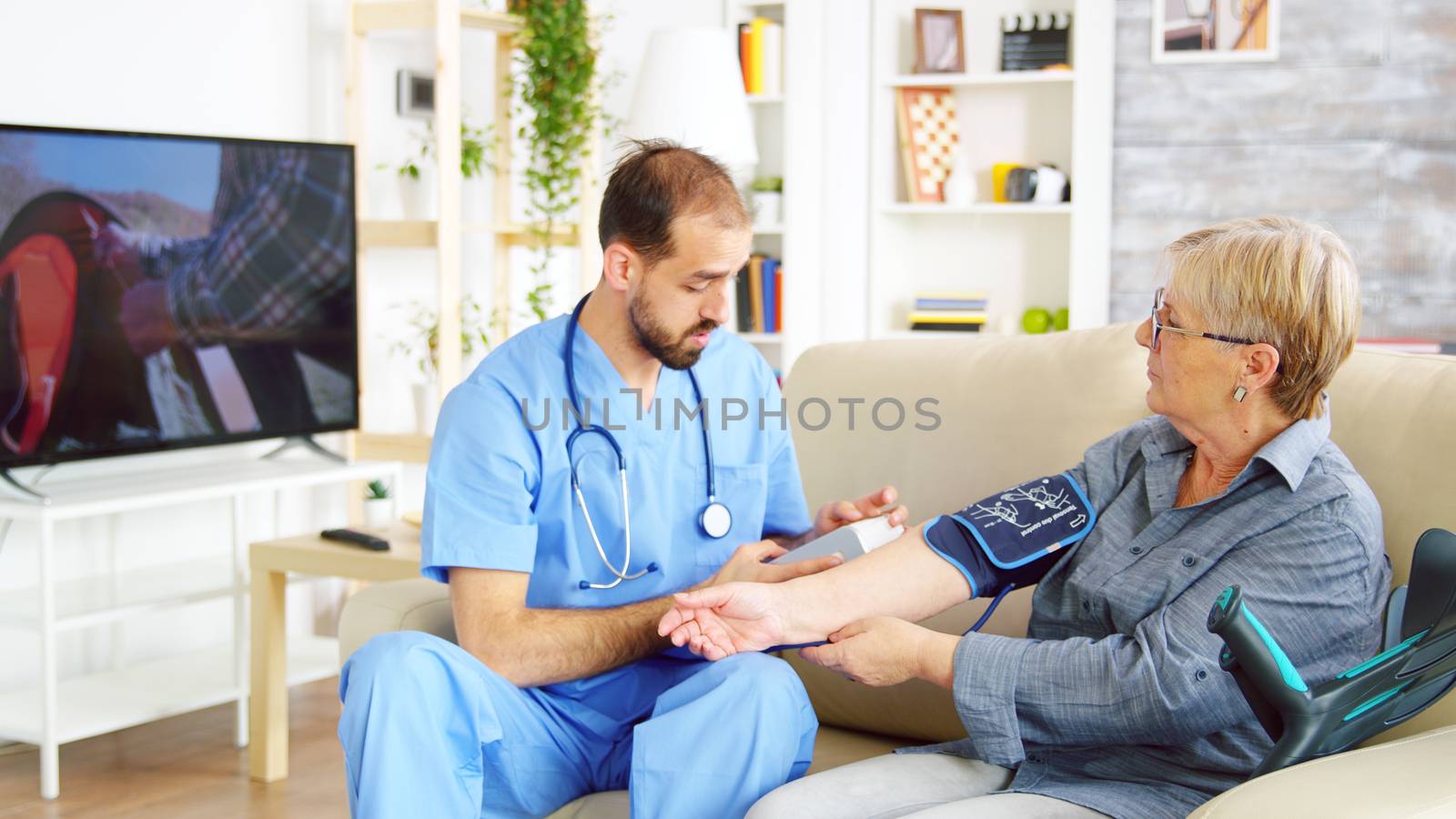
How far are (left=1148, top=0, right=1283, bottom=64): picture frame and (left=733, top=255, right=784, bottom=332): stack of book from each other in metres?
1.37

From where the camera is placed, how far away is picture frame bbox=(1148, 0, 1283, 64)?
428 centimetres

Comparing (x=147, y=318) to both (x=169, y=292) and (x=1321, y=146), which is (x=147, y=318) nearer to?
(x=169, y=292)

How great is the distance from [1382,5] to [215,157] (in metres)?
3.29

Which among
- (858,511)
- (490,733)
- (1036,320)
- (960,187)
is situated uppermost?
(960,187)

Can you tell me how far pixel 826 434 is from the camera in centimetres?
217

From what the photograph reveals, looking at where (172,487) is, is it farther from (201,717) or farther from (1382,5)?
(1382,5)

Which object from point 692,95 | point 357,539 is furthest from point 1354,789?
point 692,95

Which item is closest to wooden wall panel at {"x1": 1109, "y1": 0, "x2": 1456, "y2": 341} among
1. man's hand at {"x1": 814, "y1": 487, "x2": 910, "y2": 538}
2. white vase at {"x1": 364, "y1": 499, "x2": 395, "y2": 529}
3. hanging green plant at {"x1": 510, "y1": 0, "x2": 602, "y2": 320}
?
hanging green plant at {"x1": 510, "y1": 0, "x2": 602, "y2": 320}

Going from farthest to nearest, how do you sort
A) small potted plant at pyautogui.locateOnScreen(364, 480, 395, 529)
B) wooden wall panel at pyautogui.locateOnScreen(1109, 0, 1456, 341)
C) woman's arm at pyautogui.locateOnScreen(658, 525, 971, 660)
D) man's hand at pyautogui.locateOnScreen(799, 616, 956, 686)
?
wooden wall panel at pyautogui.locateOnScreen(1109, 0, 1456, 341) → small potted plant at pyautogui.locateOnScreen(364, 480, 395, 529) → woman's arm at pyautogui.locateOnScreen(658, 525, 971, 660) → man's hand at pyautogui.locateOnScreen(799, 616, 956, 686)

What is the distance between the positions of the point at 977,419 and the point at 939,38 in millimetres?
2868

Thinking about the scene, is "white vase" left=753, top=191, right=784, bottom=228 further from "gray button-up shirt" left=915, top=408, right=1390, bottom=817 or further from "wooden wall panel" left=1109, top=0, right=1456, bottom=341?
→ "gray button-up shirt" left=915, top=408, right=1390, bottom=817

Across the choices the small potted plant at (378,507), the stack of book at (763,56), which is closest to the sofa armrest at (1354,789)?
the small potted plant at (378,507)

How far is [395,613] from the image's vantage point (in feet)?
6.07

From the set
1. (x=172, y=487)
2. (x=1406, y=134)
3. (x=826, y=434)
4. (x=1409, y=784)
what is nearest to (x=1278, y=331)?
(x=1409, y=784)
